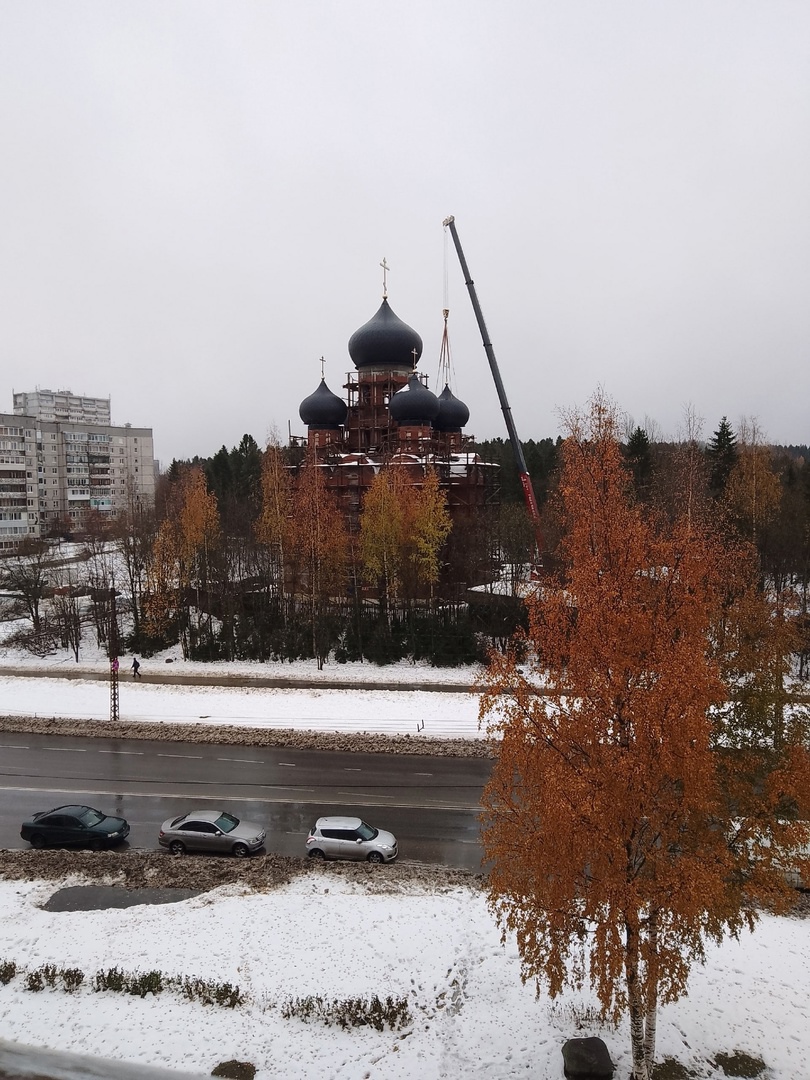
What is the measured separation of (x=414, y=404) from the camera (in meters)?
40.6

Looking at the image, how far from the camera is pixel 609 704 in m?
7.27

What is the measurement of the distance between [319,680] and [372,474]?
15300 millimetres

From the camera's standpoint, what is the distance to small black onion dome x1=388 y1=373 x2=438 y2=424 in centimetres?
4059

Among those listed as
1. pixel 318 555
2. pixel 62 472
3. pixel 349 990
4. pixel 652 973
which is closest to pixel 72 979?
pixel 349 990

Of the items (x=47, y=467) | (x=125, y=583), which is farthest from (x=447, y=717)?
(x=47, y=467)

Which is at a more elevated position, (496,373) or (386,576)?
(496,373)

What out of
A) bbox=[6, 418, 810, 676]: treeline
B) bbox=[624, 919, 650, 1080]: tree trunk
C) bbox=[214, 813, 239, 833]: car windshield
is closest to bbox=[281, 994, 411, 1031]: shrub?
bbox=[624, 919, 650, 1080]: tree trunk

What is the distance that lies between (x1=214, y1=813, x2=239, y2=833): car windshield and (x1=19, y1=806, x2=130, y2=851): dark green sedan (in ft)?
7.78

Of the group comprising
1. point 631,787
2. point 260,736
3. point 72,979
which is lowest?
point 72,979

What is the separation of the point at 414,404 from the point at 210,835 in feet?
98.1

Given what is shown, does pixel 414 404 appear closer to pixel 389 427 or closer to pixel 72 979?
pixel 389 427

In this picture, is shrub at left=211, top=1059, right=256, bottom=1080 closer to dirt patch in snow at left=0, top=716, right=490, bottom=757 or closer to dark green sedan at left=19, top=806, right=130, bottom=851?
dark green sedan at left=19, top=806, right=130, bottom=851

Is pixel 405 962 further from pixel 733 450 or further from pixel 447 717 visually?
pixel 733 450

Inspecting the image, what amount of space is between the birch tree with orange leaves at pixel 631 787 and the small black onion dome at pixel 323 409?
124ft
